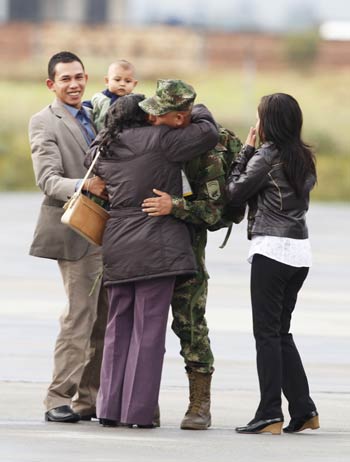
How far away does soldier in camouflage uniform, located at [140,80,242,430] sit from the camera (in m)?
8.34

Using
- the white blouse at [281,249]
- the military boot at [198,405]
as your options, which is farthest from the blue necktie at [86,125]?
the military boot at [198,405]

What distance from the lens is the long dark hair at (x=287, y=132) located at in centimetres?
838

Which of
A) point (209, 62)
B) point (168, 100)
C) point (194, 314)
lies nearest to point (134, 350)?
point (194, 314)

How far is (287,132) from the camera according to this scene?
27.6 ft

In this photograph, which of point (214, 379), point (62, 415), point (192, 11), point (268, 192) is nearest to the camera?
point (268, 192)

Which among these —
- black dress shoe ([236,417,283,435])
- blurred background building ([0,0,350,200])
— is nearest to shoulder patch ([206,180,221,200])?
black dress shoe ([236,417,283,435])

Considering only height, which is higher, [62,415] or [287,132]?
A: [287,132]

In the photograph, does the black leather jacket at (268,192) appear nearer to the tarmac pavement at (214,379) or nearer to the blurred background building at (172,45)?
the tarmac pavement at (214,379)

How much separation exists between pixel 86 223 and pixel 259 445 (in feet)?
4.82

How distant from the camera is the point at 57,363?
893 centimetres

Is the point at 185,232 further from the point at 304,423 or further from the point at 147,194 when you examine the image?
the point at 304,423

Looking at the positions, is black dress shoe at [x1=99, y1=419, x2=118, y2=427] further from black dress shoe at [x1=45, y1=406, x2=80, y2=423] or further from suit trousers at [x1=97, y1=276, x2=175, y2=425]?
black dress shoe at [x1=45, y1=406, x2=80, y2=423]

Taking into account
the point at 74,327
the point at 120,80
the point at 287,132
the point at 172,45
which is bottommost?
the point at 172,45

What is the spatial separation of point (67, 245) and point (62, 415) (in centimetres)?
93
